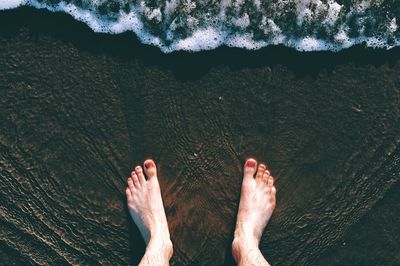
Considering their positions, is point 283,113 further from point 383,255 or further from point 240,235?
point 383,255

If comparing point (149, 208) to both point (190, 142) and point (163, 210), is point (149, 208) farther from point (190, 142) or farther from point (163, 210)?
point (190, 142)

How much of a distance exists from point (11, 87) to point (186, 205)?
1202mm

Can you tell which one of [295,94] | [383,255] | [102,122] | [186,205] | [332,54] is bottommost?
[383,255]

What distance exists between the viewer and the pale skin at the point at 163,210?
285 cm

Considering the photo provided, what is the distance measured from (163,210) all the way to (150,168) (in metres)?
0.26

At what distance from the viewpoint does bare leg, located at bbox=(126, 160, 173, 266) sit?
112 inches

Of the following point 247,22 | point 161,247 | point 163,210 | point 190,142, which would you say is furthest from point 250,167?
point 247,22

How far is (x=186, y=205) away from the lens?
289 centimetres

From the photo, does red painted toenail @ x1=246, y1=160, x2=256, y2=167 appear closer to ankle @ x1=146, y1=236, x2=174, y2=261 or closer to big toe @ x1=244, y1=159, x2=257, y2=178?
big toe @ x1=244, y1=159, x2=257, y2=178

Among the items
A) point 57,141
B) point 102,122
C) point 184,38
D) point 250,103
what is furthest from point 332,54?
point 57,141

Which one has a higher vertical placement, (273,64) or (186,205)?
(273,64)

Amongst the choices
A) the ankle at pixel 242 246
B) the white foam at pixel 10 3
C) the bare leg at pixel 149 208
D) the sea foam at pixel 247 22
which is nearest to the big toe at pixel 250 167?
the ankle at pixel 242 246

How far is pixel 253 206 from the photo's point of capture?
288cm

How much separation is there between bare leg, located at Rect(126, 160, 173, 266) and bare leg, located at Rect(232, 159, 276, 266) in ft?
1.35
